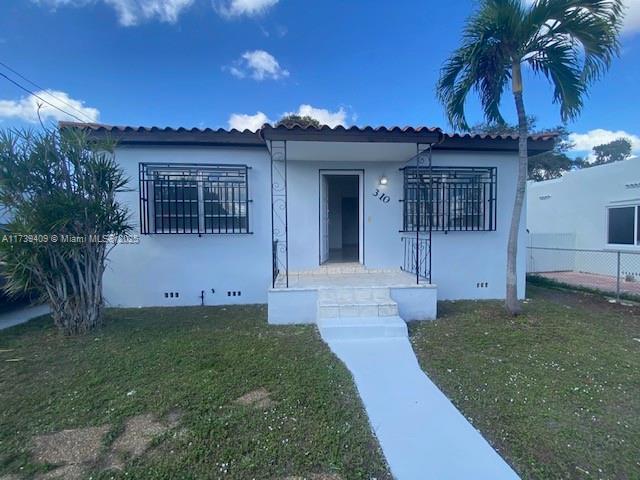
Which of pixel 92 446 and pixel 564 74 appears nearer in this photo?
pixel 92 446

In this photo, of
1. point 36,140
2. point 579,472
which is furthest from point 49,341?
point 579,472

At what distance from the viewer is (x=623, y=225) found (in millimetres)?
9344

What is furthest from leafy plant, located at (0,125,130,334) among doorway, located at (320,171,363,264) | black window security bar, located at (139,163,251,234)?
doorway, located at (320,171,363,264)

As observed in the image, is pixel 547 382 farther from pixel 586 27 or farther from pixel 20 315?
pixel 20 315

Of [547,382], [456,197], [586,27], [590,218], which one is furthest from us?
[590,218]

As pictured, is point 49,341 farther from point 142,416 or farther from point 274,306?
point 274,306

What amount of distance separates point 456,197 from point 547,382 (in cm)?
423

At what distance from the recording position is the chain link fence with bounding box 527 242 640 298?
8.71 meters

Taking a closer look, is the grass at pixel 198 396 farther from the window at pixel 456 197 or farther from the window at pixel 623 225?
the window at pixel 623 225

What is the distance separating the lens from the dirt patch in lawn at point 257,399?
2.62 meters

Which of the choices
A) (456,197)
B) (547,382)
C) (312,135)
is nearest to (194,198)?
(312,135)

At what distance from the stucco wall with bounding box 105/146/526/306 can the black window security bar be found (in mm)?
140

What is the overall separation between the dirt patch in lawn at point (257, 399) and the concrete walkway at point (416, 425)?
88cm

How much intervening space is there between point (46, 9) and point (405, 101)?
37.2ft
